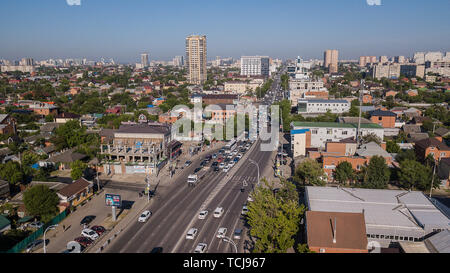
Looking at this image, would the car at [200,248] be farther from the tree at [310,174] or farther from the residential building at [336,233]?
the tree at [310,174]

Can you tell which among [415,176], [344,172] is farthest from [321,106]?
[415,176]

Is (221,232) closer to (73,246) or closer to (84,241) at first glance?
(84,241)

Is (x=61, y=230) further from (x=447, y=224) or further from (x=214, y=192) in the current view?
(x=447, y=224)
